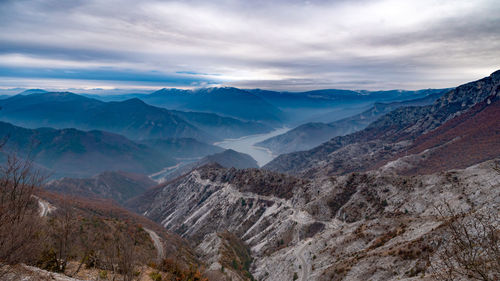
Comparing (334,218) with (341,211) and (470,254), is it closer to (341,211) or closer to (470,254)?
(341,211)

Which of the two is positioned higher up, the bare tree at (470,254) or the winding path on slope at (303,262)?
the bare tree at (470,254)

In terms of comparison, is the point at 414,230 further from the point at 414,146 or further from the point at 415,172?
the point at 414,146

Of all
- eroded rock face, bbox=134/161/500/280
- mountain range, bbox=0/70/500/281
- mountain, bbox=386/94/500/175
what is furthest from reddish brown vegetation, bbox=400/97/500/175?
eroded rock face, bbox=134/161/500/280

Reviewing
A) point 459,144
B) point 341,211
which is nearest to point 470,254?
point 341,211

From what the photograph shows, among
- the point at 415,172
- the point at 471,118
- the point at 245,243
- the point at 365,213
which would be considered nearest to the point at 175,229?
the point at 245,243

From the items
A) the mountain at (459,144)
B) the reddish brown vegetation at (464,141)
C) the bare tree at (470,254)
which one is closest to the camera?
the bare tree at (470,254)

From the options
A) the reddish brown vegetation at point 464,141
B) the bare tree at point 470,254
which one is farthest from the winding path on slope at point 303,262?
the reddish brown vegetation at point 464,141

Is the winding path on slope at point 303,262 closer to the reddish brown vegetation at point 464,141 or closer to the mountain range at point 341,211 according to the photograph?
the mountain range at point 341,211

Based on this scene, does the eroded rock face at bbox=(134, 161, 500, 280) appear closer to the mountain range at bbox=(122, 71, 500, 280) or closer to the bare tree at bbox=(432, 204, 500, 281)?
the mountain range at bbox=(122, 71, 500, 280)
